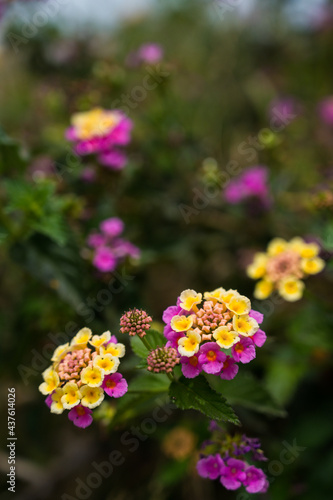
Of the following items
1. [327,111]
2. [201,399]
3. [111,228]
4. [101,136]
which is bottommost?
[201,399]

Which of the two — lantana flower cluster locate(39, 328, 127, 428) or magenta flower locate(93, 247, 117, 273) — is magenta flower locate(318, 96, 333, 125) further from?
lantana flower cluster locate(39, 328, 127, 428)

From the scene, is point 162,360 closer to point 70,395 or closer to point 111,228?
point 70,395

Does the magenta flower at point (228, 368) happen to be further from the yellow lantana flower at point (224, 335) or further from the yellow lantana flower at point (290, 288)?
the yellow lantana flower at point (290, 288)

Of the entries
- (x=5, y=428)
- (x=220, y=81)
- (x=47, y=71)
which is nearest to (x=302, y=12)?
(x=220, y=81)

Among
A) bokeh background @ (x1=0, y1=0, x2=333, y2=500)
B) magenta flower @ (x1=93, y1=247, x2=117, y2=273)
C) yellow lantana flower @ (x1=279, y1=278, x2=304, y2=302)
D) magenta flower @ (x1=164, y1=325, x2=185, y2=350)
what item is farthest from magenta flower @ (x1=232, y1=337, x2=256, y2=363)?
magenta flower @ (x1=93, y1=247, x2=117, y2=273)

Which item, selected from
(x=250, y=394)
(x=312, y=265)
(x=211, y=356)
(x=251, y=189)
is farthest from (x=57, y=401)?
(x=251, y=189)

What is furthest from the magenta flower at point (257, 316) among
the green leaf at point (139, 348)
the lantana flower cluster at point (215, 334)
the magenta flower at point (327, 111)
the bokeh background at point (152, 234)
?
the magenta flower at point (327, 111)
